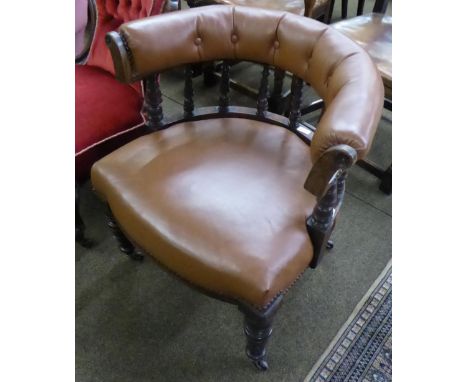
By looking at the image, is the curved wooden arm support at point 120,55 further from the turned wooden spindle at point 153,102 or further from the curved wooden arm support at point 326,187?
the curved wooden arm support at point 326,187

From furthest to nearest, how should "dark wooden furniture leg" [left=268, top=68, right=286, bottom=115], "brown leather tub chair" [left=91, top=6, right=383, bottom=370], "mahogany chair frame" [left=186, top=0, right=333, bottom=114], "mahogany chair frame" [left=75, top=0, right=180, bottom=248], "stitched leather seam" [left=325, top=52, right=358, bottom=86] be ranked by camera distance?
"dark wooden furniture leg" [left=268, top=68, right=286, bottom=115], "mahogany chair frame" [left=186, top=0, right=333, bottom=114], "mahogany chair frame" [left=75, top=0, right=180, bottom=248], "stitched leather seam" [left=325, top=52, right=358, bottom=86], "brown leather tub chair" [left=91, top=6, right=383, bottom=370]

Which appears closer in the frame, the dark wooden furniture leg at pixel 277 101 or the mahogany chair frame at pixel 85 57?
the mahogany chair frame at pixel 85 57

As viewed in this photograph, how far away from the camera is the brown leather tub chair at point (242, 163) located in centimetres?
82

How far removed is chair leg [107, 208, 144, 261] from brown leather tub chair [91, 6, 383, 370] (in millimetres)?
195

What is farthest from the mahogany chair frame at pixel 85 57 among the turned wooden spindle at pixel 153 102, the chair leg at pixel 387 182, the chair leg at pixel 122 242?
the chair leg at pixel 387 182

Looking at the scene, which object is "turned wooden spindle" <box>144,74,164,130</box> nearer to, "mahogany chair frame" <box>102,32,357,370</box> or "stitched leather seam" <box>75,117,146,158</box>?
"mahogany chair frame" <box>102,32,357,370</box>

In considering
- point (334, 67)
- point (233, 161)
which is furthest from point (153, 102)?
point (334, 67)

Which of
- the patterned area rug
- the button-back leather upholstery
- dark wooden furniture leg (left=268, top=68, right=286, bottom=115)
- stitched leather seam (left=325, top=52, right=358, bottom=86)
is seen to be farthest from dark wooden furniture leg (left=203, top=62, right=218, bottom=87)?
the patterned area rug

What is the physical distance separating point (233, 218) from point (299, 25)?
→ 1.80 feet

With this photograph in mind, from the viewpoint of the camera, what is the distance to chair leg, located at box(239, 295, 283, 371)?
0.91 m

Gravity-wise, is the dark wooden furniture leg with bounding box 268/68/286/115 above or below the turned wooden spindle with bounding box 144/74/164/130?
below

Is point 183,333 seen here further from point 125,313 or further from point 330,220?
point 330,220
